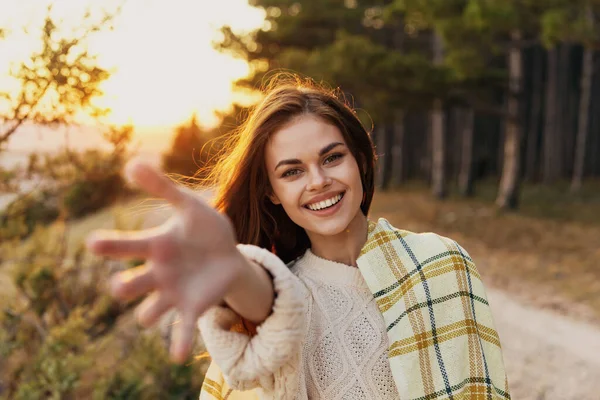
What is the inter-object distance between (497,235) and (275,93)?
29.6ft

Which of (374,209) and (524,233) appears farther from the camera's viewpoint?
(374,209)

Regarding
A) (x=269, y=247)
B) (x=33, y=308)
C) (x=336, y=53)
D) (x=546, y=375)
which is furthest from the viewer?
(x=336, y=53)

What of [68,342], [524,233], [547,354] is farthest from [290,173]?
[524,233]

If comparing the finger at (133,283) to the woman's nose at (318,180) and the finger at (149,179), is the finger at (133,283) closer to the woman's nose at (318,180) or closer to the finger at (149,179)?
the finger at (149,179)

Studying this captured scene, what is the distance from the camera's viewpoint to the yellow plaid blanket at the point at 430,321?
5.74 feet

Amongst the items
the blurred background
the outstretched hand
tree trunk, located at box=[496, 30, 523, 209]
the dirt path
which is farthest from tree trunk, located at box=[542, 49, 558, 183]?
the outstretched hand

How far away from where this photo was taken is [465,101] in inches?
477

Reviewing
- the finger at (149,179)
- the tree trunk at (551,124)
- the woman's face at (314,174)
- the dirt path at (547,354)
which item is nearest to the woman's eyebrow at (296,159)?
the woman's face at (314,174)

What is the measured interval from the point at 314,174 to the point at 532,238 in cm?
889

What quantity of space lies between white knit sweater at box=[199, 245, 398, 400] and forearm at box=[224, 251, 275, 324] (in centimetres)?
2

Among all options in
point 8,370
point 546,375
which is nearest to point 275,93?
point 8,370

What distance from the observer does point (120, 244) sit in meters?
0.86

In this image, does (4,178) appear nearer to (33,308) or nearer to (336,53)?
(33,308)

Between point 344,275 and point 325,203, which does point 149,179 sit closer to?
point 325,203
